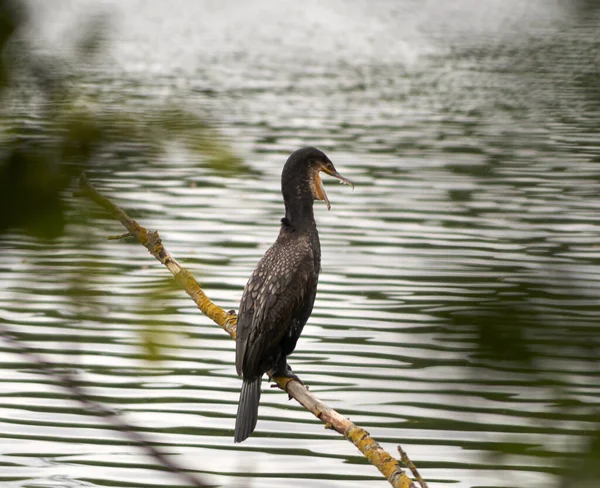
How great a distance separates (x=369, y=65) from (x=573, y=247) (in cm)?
2353

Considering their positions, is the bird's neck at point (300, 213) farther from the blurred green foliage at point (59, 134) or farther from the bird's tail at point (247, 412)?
the blurred green foliage at point (59, 134)

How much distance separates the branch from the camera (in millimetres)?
1141

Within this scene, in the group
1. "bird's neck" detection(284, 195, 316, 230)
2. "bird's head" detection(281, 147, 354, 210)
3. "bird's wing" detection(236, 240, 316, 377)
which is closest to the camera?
"bird's wing" detection(236, 240, 316, 377)

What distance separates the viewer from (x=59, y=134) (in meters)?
0.98

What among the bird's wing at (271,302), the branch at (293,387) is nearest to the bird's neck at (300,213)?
the bird's wing at (271,302)

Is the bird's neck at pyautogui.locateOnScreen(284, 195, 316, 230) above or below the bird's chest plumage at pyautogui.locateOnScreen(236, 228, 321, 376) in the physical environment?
above

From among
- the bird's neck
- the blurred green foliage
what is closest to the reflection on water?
the blurred green foliage

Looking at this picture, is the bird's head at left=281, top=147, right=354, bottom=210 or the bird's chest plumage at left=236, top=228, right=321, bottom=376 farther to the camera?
the bird's head at left=281, top=147, right=354, bottom=210

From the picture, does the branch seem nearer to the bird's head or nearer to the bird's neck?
the bird's neck

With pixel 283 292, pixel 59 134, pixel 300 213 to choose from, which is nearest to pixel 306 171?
pixel 300 213

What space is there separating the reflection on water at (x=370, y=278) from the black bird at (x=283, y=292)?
303mm

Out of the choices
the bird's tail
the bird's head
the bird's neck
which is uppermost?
the bird's head

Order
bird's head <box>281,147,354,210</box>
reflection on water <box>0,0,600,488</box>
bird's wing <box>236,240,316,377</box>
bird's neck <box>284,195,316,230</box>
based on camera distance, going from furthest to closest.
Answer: bird's neck <box>284,195,316,230</box>, bird's head <box>281,147,354,210</box>, bird's wing <box>236,240,316,377</box>, reflection on water <box>0,0,600,488</box>

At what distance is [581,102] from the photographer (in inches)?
33.9
